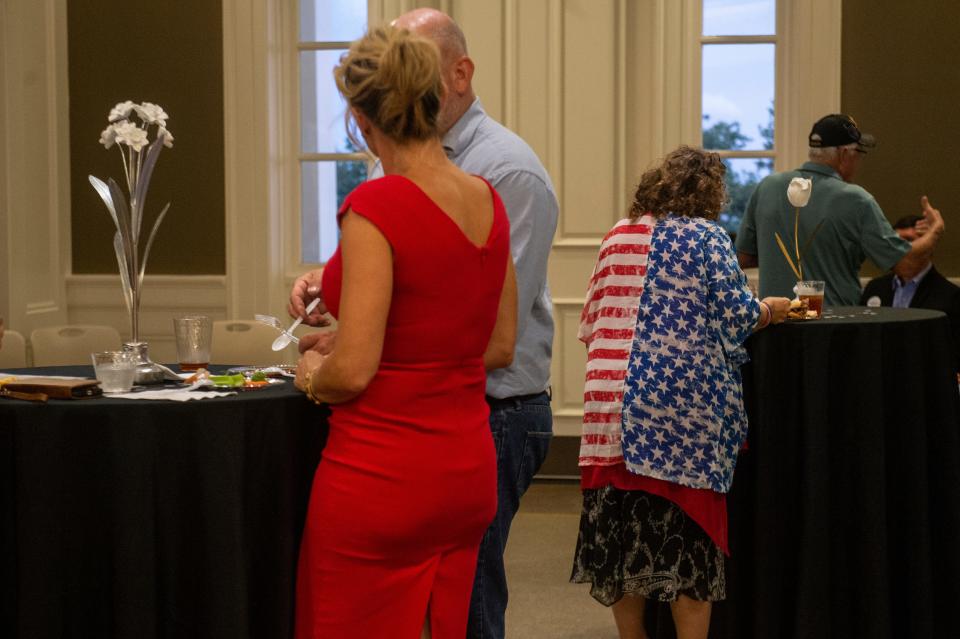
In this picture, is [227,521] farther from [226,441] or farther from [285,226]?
[285,226]

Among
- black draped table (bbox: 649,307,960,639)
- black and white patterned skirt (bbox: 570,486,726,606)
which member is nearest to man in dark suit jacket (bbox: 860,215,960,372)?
black draped table (bbox: 649,307,960,639)

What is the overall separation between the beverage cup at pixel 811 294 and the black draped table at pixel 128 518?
1.89m

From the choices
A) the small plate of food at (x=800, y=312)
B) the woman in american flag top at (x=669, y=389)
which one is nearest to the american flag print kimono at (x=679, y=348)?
the woman in american flag top at (x=669, y=389)

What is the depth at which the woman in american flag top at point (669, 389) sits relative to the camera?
10.4ft

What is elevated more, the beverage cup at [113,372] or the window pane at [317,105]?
the window pane at [317,105]

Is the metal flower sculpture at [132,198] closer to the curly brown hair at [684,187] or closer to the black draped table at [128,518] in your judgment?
the black draped table at [128,518]

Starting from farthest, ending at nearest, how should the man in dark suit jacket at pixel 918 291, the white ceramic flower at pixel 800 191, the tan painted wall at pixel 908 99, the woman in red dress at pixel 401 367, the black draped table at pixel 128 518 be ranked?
the tan painted wall at pixel 908 99 → the man in dark suit jacket at pixel 918 291 → the white ceramic flower at pixel 800 191 → the black draped table at pixel 128 518 → the woman in red dress at pixel 401 367

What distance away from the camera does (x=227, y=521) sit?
2.27 metres

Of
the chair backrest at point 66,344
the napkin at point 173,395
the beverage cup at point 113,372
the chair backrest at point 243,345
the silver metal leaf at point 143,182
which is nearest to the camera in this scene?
the napkin at point 173,395

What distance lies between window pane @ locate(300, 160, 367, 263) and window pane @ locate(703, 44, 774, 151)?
1.85 metres

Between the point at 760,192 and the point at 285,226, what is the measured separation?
2.83 meters

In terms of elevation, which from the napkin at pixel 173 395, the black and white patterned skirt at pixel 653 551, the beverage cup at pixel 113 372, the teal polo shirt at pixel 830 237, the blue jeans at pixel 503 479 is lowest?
the black and white patterned skirt at pixel 653 551

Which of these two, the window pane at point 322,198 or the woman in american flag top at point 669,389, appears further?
the window pane at point 322,198

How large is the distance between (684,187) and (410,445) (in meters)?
1.47
